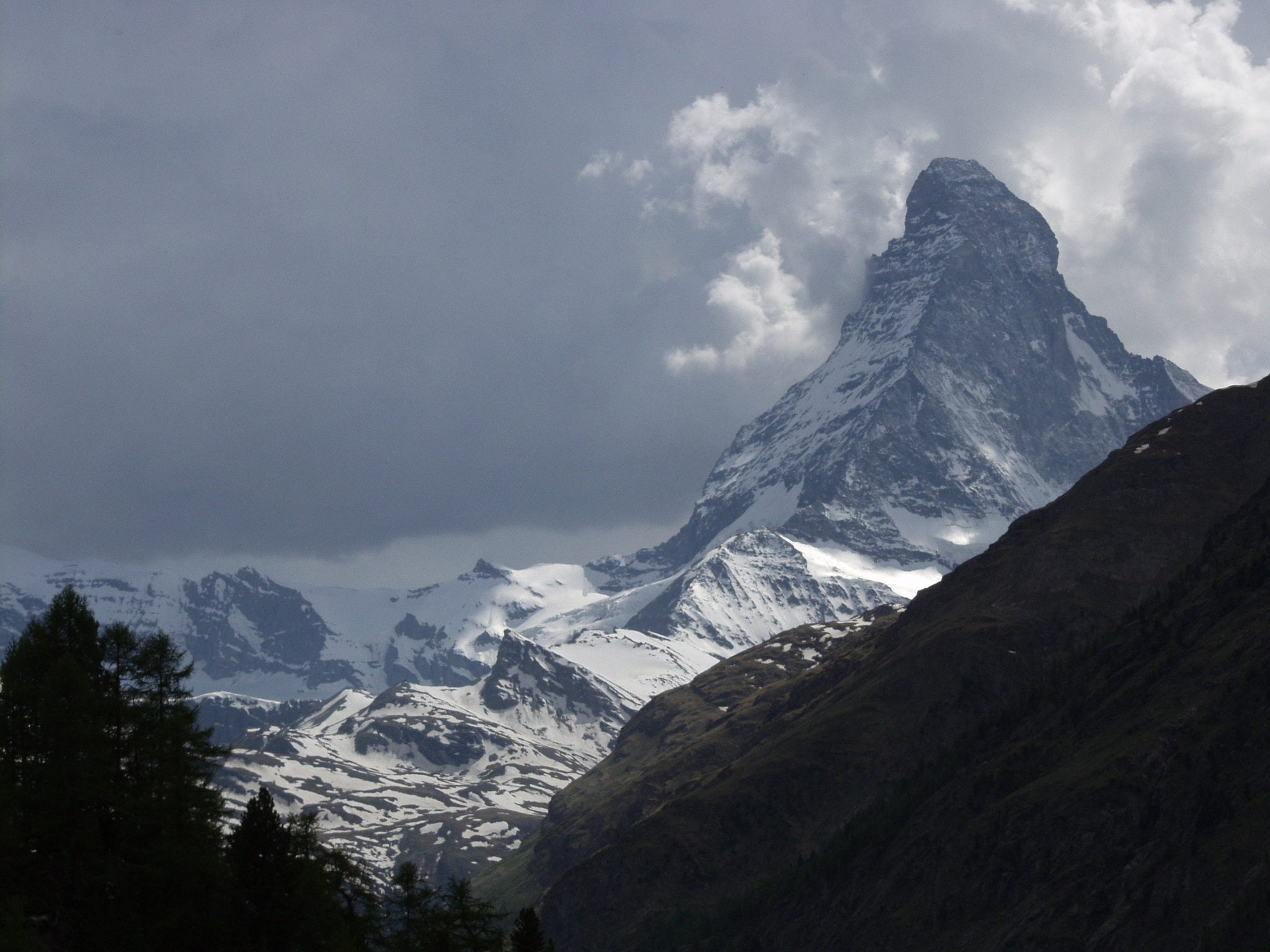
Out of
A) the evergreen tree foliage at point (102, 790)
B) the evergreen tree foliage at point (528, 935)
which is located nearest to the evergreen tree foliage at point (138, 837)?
the evergreen tree foliage at point (102, 790)

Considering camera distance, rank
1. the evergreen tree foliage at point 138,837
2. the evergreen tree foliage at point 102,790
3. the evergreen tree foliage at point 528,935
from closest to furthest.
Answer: the evergreen tree foliage at point 102,790
the evergreen tree foliage at point 138,837
the evergreen tree foliage at point 528,935

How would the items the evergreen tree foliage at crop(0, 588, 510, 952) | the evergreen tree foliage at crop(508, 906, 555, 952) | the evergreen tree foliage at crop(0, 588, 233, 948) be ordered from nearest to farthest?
the evergreen tree foliage at crop(0, 588, 233, 948) → the evergreen tree foliage at crop(0, 588, 510, 952) → the evergreen tree foliage at crop(508, 906, 555, 952)

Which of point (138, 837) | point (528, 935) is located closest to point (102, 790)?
point (138, 837)

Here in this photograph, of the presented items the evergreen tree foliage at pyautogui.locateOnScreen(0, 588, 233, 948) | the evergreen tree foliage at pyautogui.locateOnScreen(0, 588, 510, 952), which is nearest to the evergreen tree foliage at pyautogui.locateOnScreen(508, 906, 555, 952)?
the evergreen tree foliage at pyautogui.locateOnScreen(0, 588, 510, 952)

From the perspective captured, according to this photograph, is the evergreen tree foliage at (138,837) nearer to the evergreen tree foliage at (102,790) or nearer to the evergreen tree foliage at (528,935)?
the evergreen tree foliage at (102,790)

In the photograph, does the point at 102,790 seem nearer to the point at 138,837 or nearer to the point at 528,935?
the point at 138,837

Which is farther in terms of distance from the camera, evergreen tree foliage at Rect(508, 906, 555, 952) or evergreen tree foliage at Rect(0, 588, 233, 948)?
evergreen tree foliage at Rect(508, 906, 555, 952)

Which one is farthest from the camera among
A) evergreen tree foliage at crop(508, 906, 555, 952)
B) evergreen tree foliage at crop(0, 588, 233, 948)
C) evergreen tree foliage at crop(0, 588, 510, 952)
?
evergreen tree foliage at crop(508, 906, 555, 952)

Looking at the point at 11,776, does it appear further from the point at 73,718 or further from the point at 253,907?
the point at 253,907

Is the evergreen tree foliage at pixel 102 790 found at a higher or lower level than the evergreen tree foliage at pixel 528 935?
higher

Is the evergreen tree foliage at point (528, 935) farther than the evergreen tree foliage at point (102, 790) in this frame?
Yes

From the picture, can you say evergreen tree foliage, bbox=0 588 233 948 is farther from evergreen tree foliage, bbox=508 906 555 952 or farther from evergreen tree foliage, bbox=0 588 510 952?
evergreen tree foliage, bbox=508 906 555 952

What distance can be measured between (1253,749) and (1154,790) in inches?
→ 549

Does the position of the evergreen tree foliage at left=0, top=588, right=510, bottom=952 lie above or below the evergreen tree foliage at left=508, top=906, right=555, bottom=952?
above
